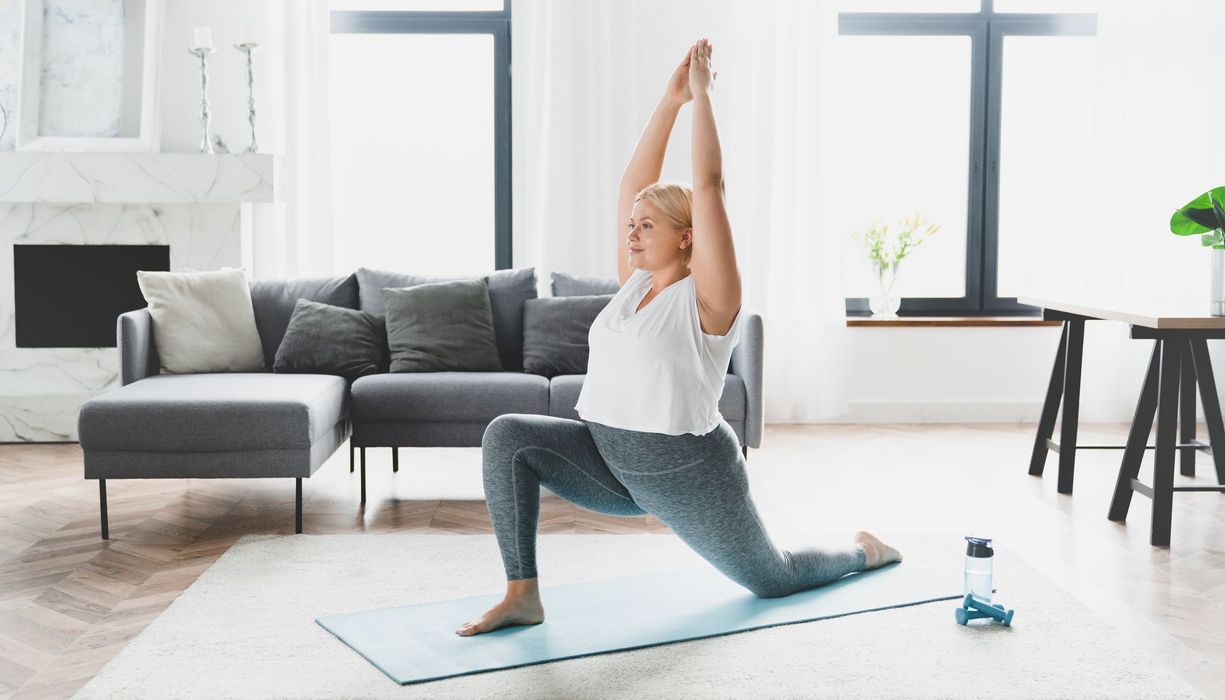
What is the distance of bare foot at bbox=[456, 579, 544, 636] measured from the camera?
277cm

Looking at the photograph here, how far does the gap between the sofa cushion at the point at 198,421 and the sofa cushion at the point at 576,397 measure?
2.90 feet

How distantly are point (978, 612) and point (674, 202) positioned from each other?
128 cm

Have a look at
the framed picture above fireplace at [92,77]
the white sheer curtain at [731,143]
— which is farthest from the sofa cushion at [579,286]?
the framed picture above fireplace at [92,77]

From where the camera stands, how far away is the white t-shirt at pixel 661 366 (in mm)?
2570

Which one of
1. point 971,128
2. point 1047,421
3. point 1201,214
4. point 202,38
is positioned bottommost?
point 1047,421

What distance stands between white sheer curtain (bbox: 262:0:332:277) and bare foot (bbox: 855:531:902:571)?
356 cm

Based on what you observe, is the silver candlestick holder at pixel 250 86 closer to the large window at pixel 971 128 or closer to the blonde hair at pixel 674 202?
the large window at pixel 971 128

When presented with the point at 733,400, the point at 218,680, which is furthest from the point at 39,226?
the point at 218,680

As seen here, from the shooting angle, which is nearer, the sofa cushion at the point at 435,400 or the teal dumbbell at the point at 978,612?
the teal dumbbell at the point at 978,612

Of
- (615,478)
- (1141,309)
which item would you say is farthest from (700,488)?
(1141,309)

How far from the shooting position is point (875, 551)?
335 cm

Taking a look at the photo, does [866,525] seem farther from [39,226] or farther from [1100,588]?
[39,226]

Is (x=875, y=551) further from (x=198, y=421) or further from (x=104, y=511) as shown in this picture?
(x=104, y=511)

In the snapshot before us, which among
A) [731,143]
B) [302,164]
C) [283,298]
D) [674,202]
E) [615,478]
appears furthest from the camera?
[731,143]
